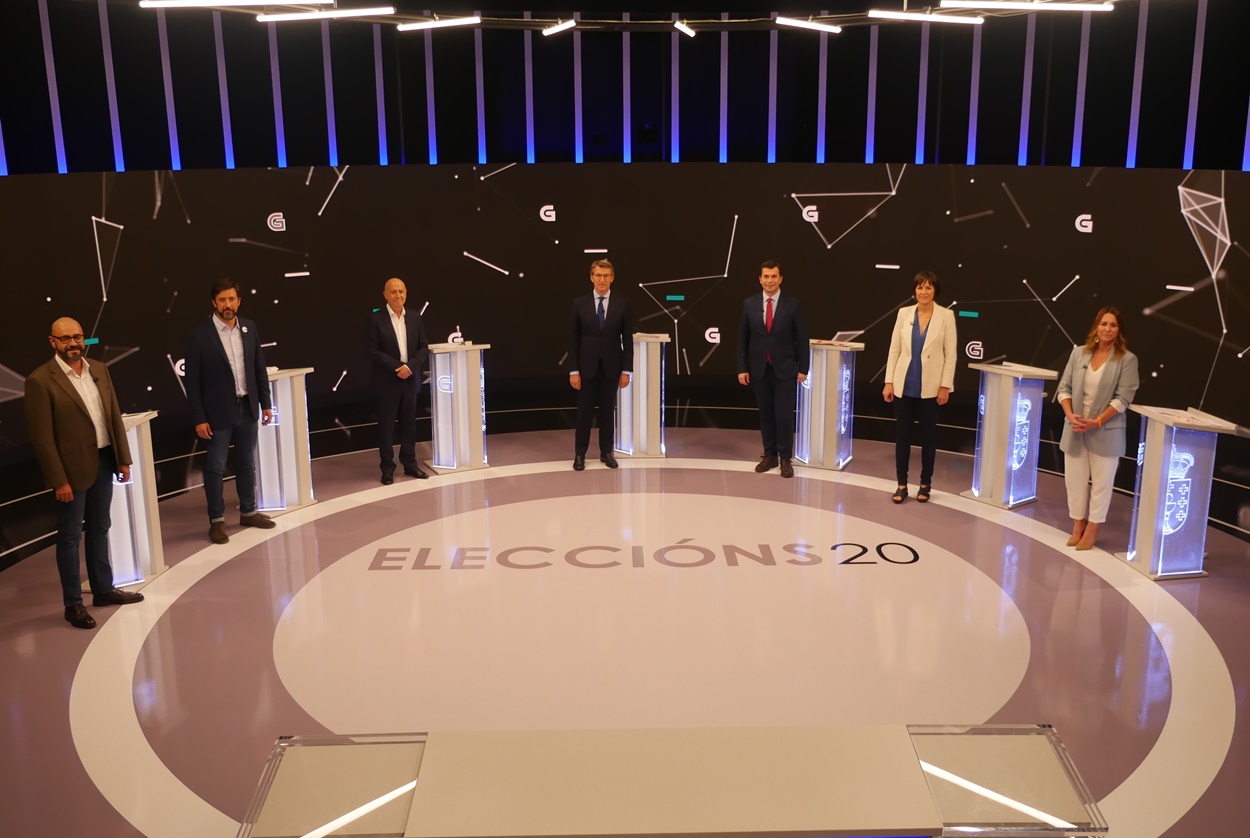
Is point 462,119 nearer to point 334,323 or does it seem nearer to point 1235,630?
point 334,323

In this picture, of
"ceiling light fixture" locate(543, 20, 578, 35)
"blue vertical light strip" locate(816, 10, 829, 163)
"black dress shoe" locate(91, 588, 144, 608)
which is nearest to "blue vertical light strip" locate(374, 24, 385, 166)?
"ceiling light fixture" locate(543, 20, 578, 35)

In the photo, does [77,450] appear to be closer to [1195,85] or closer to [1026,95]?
[1026,95]

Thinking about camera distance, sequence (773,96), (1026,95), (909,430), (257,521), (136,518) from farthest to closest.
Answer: (773,96), (1026,95), (909,430), (257,521), (136,518)

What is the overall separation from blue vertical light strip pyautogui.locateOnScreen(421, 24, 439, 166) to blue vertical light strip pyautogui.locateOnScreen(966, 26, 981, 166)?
460cm

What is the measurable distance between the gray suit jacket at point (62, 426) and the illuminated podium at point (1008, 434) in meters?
4.91

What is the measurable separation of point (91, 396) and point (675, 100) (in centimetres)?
605

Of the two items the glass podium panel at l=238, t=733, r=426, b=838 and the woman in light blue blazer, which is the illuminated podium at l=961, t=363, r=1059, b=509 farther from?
the glass podium panel at l=238, t=733, r=426, b=838

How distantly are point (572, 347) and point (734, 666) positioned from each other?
341 centimetres

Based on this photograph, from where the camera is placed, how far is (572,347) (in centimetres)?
706

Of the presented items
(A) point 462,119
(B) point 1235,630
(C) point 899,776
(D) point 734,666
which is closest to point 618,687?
(D) point 734,666

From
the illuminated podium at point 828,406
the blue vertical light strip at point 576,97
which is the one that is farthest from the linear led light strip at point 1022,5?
the blue vertical light strip at point 576,97

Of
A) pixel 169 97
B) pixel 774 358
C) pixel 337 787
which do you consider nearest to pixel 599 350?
pixel 774 358

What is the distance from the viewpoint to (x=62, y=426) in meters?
4.32

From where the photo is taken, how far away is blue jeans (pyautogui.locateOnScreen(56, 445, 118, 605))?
Answer: 175 inches
